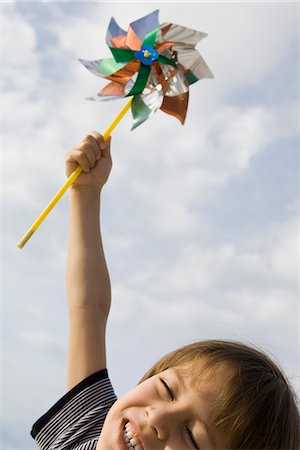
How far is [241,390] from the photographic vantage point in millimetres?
1699

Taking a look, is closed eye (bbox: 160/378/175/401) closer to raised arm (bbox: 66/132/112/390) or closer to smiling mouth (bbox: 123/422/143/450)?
smiling mouth (bbox: 123/422/143/450)

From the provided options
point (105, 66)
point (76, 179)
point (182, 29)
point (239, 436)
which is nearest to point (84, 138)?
point (76, 179)

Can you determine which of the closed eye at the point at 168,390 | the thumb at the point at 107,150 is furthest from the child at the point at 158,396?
the thumb at the point at 107,150

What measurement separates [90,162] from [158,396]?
0.91 meters

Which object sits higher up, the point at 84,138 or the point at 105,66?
the point at 105,66

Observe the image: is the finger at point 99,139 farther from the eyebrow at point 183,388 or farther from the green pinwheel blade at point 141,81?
the eyebrow at point 183,388

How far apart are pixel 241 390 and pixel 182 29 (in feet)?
4.93

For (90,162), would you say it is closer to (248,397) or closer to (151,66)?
(151,66)

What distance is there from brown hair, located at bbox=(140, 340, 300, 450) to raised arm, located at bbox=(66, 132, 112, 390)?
0.19 m

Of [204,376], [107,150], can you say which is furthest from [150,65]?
[204,376]

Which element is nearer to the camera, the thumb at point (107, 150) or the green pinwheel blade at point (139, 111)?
the thumb at point (107, 150)

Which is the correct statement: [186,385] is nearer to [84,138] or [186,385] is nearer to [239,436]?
[239,436]

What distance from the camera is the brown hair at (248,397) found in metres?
1.63

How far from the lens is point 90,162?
2.27m
